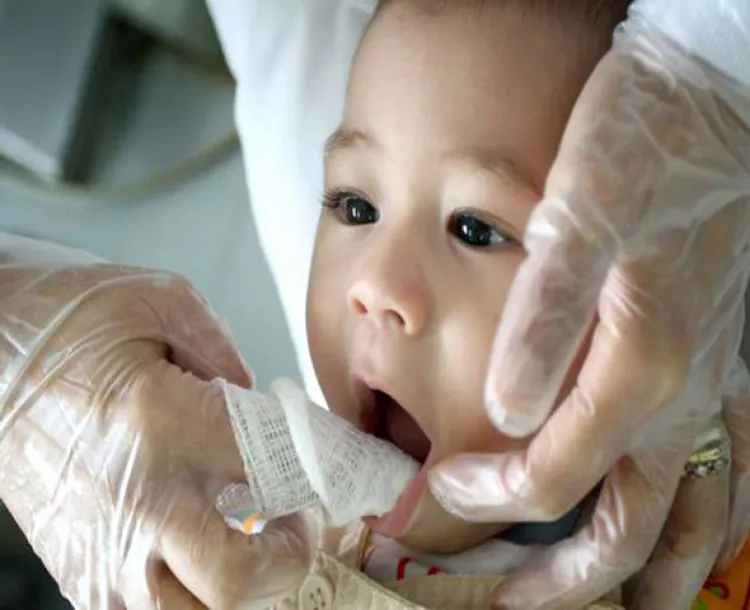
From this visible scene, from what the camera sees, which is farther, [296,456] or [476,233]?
[476,233]

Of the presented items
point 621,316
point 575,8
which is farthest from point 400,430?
point 575,8

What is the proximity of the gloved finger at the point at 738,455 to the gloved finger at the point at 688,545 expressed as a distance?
34 millimetres

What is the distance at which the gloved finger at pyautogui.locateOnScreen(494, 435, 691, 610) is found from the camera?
2.51ft

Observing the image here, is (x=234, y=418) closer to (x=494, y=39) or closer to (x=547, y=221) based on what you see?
(x=547, y=221)

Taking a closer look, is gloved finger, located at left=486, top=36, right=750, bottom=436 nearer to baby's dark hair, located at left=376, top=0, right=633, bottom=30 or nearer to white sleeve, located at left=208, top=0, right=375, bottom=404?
baby's dark hair, located at left=376, top=0, right=633, bottom=30

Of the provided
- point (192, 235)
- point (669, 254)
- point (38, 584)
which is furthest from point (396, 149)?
point (38, 584)

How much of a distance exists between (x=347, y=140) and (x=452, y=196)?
0.11 m

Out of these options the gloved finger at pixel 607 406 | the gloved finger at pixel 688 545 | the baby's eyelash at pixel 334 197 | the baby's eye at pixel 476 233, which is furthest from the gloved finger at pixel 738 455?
the baby's eyelash at pixel 334 197

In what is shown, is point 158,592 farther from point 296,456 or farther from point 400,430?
point 400,430

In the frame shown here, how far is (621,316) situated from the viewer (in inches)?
26.0

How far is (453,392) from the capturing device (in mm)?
766

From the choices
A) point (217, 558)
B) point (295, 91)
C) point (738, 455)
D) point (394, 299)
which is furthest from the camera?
point (295, 91)

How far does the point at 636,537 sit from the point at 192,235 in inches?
33.5

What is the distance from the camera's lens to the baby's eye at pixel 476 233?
2.56 feet
